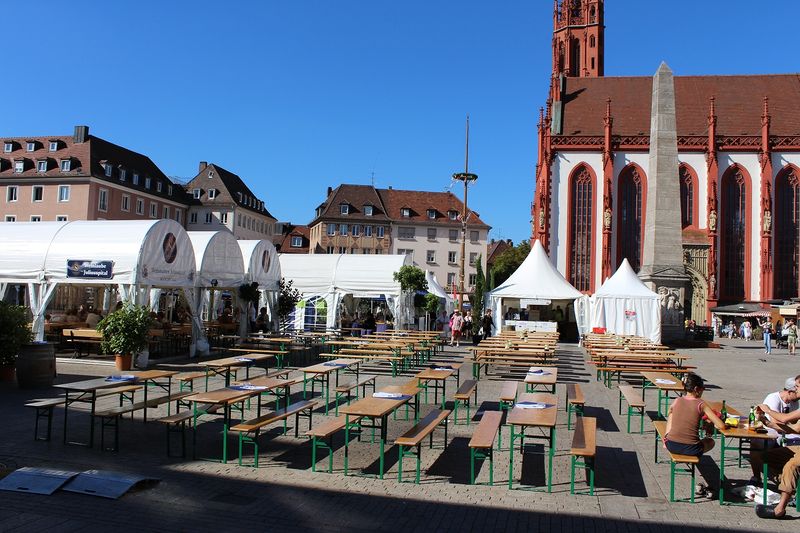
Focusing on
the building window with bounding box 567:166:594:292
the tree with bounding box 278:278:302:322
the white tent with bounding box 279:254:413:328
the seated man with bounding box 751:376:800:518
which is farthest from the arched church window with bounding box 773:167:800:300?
the seated man with bounding box 751:376:800:518

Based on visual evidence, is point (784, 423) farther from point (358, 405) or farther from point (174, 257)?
point (174, 257)

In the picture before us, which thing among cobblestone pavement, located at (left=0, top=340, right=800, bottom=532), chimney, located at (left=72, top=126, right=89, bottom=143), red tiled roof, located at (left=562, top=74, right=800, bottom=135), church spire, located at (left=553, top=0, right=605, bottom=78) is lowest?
cobblestone pavement, located at (left=0, top=340, right=800, bottom=532)

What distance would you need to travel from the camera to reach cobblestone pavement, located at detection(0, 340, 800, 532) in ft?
18.6

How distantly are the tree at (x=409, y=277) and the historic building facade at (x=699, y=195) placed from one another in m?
20.9

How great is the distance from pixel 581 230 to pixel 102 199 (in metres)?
36.8

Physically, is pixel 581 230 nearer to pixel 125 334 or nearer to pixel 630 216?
pixel 630 216

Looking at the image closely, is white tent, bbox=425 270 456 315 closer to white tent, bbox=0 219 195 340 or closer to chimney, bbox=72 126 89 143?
white tent, bbox=0 219 195 340

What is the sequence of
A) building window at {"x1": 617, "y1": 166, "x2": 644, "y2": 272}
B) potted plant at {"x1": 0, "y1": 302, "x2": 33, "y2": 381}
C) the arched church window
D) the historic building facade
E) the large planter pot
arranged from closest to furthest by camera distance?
potted plant at {"x1": 0, "y1": 302, "x2": 33, "y2": 381} → the large planter pot → the historic building facade → the arched church window → building window at {"x1": 617, "y1": 166, "x2": 644, "y2": 272}

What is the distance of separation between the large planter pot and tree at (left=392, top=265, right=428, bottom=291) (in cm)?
1466

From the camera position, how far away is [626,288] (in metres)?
28.4

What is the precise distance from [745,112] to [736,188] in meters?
6.54

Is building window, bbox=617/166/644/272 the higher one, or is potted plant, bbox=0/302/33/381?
building window, bbox=617/166/644/272

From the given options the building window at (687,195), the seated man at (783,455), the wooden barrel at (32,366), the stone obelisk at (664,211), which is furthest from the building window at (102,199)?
the seated man at (783,455)

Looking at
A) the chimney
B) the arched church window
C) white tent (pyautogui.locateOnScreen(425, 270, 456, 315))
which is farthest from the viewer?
the chimney
